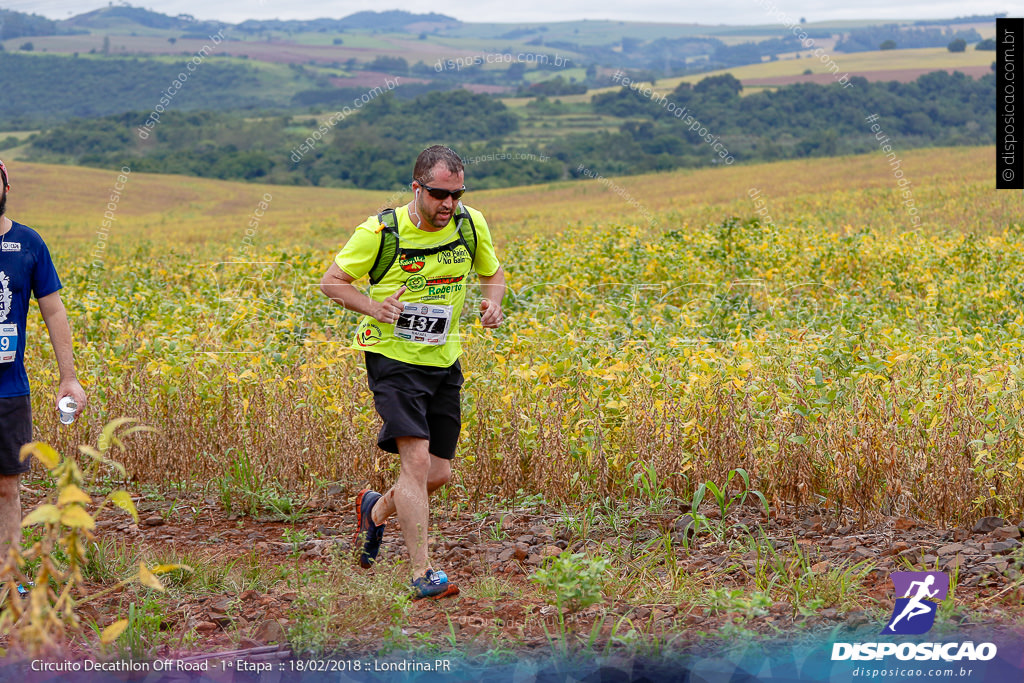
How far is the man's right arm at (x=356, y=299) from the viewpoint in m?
3.69

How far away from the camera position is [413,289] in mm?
3818

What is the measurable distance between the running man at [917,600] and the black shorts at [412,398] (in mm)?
1787

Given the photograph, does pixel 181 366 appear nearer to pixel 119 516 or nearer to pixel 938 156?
pixel 119 516

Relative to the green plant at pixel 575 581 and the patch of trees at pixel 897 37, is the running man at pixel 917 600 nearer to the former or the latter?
the green plant at pixel 575 581

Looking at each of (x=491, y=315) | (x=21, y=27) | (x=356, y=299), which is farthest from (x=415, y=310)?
(x=21, y=27)

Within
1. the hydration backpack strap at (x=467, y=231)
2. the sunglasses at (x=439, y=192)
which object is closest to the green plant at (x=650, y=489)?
the hydration backpack strap at (x=467, y=231)

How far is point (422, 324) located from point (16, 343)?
1514 mm

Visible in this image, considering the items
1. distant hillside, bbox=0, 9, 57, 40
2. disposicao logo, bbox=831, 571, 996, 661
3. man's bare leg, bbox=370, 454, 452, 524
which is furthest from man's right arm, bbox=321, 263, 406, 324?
distant hillside, bbox=0, 9, 57, 40

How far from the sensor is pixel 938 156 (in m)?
45.3

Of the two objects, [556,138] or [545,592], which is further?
[556,138]

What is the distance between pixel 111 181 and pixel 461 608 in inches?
2279

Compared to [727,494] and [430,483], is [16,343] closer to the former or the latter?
[430,483]

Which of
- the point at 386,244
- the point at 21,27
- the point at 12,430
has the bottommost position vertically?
the point at 12,430

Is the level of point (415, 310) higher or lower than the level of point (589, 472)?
higher
